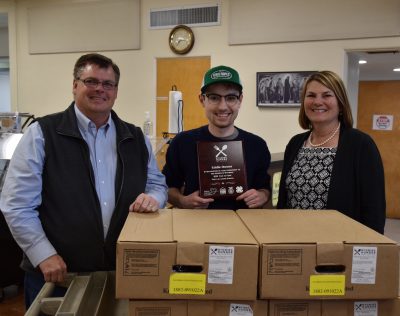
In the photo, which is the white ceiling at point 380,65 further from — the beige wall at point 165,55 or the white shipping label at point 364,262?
the white shipping label at point 364,262

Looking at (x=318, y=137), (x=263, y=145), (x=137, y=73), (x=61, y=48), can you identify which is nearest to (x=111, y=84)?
(x=263, y=145)

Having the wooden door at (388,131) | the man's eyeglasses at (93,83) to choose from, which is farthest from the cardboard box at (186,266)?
the wooden door at (388,131)

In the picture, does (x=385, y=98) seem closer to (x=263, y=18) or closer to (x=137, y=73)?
(x=263, y=18)

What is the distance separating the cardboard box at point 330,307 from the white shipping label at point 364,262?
0.06 meters

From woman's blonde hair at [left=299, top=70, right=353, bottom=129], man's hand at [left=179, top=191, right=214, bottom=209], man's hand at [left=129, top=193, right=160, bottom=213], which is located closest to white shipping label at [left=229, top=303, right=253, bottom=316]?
man's hand at [left=129, top=193, right=160, bottom=213]

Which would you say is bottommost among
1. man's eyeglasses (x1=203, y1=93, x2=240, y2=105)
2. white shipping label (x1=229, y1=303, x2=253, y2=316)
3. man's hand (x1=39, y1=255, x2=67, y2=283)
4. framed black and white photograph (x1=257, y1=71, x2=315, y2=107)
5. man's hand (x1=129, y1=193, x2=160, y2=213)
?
man's hand (x1=39, y1=255, x2=67, y2=283)

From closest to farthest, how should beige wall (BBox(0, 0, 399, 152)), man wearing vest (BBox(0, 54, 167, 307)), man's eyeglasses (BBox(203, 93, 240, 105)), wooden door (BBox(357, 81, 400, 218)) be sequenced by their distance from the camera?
1. man wearing vest (BBox(0, 54, 167, 307))
2. man's eyeglasses (BBox(203, 93, 240, 105))
3. beige wall (BBox(0, 0, 399, 152))
4. wooden door (BBox(357, 81, 400, 218))

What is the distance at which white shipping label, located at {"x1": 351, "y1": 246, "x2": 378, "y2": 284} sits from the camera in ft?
2.98

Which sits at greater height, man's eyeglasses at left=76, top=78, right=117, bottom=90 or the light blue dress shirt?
man's eyeglasses at left=76, top=78, right=117, bottom=90

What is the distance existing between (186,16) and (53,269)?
4098 millimetres

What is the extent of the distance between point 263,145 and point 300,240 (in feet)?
2.79

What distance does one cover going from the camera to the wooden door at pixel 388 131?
6.29 m

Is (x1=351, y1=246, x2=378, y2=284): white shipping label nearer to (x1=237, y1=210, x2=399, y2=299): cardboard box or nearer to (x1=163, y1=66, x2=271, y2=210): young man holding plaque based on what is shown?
(x1=237, y1=210, x2=399, y2=299): cardboard box

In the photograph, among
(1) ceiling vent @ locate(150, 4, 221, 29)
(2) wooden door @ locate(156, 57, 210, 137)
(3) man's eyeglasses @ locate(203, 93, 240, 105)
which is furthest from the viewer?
(2) wooden door @ locate(156, 57, 210, 137)
